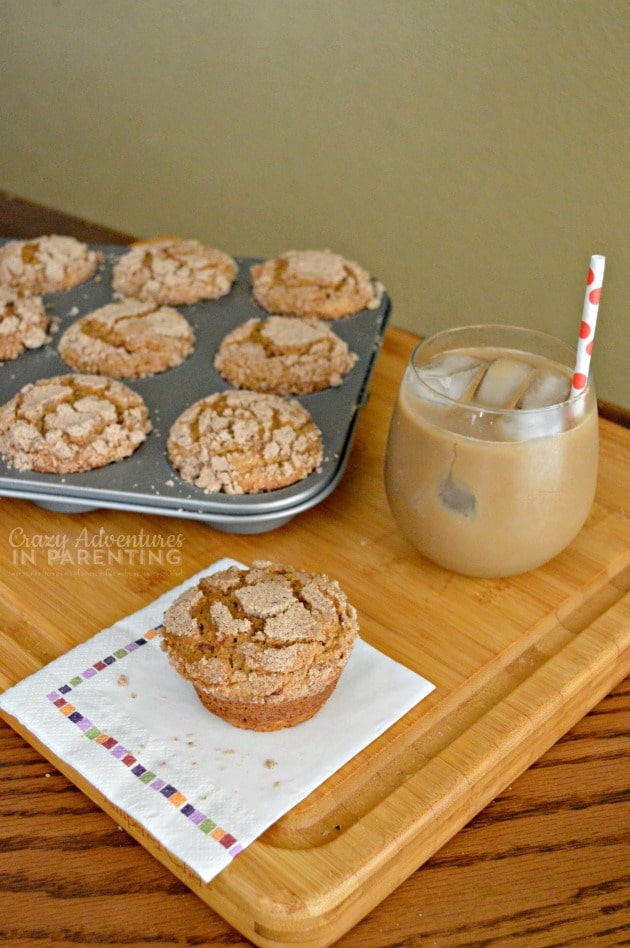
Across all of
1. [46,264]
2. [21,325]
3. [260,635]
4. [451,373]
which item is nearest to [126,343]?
[21,325]

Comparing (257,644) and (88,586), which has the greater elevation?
(257,644)

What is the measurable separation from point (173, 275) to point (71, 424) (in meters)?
0.47

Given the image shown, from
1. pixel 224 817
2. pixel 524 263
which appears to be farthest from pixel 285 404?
pixel 524 263

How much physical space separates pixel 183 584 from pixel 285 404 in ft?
1.01

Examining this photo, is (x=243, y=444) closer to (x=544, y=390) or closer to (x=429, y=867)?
→ (x=544, y=390)

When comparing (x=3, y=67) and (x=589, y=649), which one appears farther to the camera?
(x=3, y=67)

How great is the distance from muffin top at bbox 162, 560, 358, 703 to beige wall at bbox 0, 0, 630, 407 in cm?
122

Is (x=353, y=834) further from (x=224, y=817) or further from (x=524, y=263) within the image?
(x=524, y=263)

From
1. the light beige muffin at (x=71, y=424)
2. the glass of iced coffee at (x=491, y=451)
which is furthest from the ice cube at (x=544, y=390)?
the light beige muffin at (x=71, y=424)

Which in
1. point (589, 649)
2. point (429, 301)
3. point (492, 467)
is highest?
point (492, 467)

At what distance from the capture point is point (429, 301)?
227 centimetres

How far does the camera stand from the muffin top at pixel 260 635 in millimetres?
876

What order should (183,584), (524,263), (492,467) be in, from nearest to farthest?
(492,467)
(183,584)
(524,263)

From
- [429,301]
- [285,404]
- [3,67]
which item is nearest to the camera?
[285,404]
